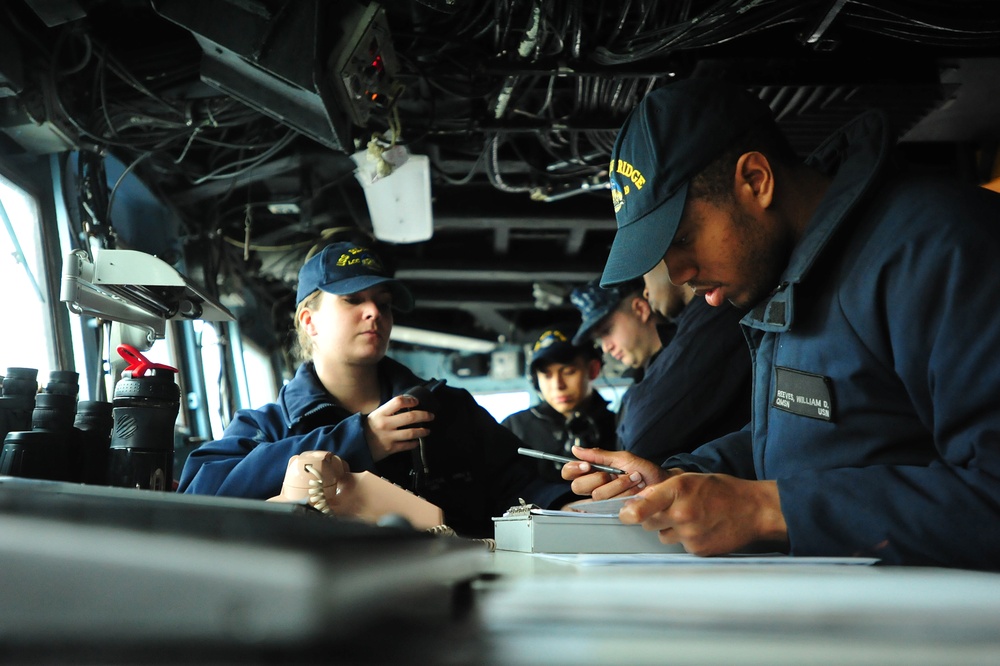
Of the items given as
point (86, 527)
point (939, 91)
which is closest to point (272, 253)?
point (939, 91)

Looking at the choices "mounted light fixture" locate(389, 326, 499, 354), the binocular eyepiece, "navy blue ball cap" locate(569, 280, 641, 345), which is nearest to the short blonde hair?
the binocular eyepiece

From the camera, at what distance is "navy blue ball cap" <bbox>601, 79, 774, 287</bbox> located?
1236 millimetres

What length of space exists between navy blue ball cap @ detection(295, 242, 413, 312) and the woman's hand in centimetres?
46

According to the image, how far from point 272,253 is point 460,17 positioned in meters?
2.20

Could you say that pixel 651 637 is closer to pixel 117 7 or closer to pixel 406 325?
pixel 117 7

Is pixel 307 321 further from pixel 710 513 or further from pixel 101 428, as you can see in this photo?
pixel 710 513

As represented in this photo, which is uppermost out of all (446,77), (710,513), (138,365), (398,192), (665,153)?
(446,77)

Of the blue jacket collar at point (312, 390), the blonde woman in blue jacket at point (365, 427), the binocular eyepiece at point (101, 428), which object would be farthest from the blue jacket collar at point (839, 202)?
the blue jacket collar at point (312, 390)

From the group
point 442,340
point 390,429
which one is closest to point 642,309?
point 390,429

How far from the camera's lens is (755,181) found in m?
1.28

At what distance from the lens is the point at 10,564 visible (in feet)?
0.88

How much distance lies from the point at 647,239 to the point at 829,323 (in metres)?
0.30

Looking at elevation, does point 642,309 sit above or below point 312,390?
above

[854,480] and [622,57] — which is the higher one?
[622,57]
